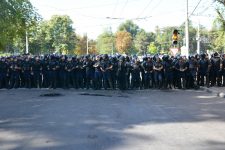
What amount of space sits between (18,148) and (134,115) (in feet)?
16.7

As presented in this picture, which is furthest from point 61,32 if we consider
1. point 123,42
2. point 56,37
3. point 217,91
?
point 217,91

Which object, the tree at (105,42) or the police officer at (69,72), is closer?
the police officer at (69,72)

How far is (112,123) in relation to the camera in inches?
450

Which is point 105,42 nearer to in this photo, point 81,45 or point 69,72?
point 81,45

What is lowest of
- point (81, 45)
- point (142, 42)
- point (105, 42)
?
point (81, 45)

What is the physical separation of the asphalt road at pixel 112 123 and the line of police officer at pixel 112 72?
4988mm

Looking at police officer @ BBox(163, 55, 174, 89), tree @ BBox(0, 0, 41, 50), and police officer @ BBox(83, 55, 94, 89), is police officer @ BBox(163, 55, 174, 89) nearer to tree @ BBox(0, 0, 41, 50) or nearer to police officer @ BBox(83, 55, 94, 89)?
police officer @ BBox(83, 55, 94, 89)

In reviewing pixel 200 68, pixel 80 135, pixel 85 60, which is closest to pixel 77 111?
pixel 80 135

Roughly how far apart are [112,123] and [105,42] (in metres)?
124

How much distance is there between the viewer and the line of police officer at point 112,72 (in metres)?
22.8

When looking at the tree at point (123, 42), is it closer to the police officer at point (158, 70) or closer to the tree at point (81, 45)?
the tree at point (81, 45)

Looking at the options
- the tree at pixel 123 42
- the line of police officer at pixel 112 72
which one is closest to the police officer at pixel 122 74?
the line of police officer at pixel 112 72

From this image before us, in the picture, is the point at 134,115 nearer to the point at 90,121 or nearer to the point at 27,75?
the point at 90,121

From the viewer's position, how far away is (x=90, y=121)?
11.7 m
